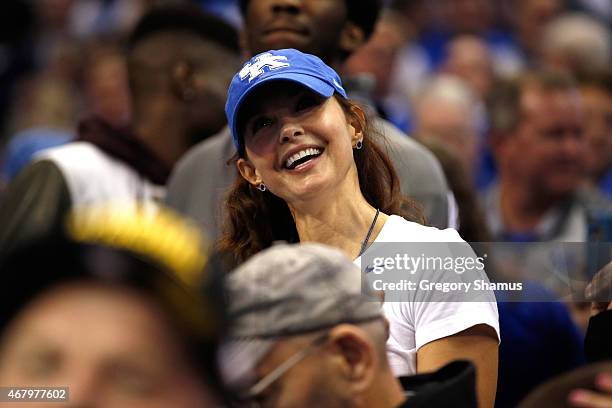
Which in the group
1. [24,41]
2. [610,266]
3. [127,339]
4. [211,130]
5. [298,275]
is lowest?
[24,41]

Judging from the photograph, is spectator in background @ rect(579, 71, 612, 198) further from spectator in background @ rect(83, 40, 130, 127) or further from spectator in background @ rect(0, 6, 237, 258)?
spectator in background @ rect(83, 40, 130, 127)

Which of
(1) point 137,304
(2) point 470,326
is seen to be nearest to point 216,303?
(1) point 137,304

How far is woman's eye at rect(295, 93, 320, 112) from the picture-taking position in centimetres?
340

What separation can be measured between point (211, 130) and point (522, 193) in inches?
67.8

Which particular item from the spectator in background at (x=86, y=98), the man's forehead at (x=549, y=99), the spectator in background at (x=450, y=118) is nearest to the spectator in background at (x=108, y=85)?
the spectator in background at (x=86, y=98)

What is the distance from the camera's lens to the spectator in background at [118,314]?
189cm

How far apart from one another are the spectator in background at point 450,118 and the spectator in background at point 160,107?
6.29ft

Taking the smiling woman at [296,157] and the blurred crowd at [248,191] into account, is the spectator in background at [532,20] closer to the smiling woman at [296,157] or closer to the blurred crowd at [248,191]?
the blurred crowd at [248,191]

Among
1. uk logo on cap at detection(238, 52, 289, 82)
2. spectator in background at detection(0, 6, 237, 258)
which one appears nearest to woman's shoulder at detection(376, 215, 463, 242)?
uk logo on cap at detection(238, 52, 289, 82)

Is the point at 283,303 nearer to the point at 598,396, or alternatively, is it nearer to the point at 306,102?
the point at 598,396

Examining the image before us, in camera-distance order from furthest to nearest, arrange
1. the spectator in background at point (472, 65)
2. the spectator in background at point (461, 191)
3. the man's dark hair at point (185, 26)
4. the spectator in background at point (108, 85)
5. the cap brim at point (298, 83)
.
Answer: the spectator in background at point (472, 65), the spectator in background at point (108, 85), the man's dark hair at point (185, 26), the spectator in background at point (461, 191), the cap brim at point (298, 83)

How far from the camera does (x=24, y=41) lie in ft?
37.5

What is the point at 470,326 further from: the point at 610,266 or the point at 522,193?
the point at 522,193

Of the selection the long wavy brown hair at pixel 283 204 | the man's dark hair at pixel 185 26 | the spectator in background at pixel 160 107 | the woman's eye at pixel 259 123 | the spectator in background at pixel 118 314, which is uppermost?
the spectator in background at pixel 118 314
